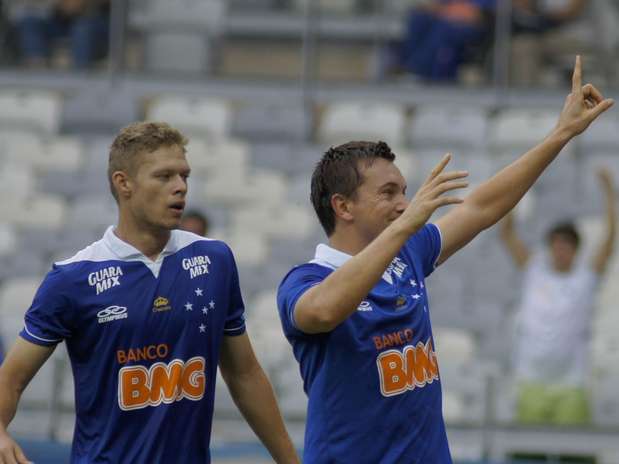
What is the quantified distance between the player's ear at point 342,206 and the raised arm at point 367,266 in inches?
11.5

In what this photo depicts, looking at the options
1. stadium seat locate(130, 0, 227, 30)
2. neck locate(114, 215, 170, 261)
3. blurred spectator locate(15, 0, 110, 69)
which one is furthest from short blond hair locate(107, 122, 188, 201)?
stadium seat locate(130, 0, 227, 30)

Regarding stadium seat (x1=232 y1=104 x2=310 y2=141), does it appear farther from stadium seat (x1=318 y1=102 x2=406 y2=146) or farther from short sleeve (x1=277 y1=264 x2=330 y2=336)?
short sleeve (x1=277 y1=264 x2=330 y2=336)

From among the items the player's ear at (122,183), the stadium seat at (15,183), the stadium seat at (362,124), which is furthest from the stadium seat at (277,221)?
the player's ear at (122,183)

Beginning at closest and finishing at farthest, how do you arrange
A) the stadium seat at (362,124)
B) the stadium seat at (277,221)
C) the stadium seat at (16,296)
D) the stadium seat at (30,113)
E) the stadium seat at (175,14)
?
the stadium seat at (16,296), the stadium seat at (277,221), the stadium seat at (362,124), the stadium seat at (30,113), the stadium seat at (175,14)

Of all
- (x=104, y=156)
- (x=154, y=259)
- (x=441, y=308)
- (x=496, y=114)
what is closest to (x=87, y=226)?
(x=104, y=156)

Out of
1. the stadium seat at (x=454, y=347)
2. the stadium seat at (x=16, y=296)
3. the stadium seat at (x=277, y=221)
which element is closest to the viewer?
the stadium seat at (x=454, y=347)

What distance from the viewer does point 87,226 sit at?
12.6 meters

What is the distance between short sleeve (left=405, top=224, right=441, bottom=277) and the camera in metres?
5.10

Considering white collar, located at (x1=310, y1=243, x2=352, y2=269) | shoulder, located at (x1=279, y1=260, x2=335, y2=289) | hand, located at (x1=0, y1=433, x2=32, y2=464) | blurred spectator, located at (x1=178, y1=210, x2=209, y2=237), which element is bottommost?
hand, located at (x1=0, y1=433, x2=32, y2=464)

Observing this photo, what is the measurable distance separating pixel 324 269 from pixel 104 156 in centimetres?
910

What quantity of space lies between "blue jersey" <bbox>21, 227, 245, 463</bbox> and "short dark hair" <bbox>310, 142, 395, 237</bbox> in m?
0.56

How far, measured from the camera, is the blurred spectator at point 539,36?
14.5 m

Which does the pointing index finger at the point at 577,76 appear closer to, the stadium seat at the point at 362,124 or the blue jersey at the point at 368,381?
the blue jersey at the point at 368,381

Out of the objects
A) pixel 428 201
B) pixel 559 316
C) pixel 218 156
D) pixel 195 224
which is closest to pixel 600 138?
pixel 218 156
